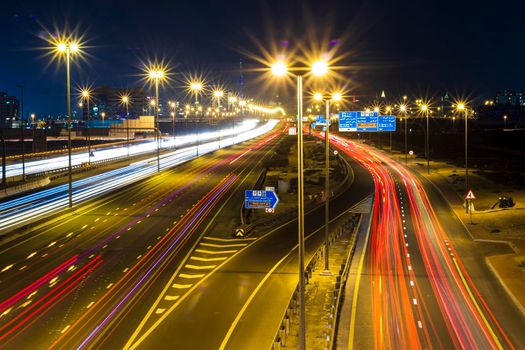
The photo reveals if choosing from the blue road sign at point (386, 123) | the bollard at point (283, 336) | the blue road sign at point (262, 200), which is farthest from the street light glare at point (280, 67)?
the blue road sign at point (386, 123)

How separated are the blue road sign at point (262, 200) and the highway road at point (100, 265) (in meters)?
3.16

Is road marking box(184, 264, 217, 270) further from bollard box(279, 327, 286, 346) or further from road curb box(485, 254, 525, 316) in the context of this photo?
road curb box(485, 254, 525, 316)

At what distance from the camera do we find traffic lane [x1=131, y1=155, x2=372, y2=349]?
61.6 ft

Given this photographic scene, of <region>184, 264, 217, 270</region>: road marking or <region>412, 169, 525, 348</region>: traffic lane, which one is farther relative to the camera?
<region>184, 264, 217, 270</region>: road marking

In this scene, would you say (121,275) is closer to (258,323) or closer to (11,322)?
(11,322)

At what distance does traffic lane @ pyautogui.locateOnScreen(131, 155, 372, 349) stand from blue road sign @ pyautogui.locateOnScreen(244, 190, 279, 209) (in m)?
2.70

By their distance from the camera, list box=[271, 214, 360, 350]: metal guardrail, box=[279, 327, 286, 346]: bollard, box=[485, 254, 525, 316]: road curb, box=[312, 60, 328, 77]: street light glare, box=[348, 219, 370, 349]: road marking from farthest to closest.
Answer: box=[485, 254, 525, 316]: road curb → box=[348, 219, 370, 349]: road marking → box=[279, 327, 286, 346]: bollard → box=[271, 214, 360, 350]: metal guardrail → box=[312, 60, 328, 77]: street light glare

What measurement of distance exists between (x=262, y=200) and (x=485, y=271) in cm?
1221

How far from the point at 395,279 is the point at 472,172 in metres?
54.7

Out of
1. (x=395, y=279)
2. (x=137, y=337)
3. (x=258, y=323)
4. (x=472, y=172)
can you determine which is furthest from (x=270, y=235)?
(x=472, y=172)

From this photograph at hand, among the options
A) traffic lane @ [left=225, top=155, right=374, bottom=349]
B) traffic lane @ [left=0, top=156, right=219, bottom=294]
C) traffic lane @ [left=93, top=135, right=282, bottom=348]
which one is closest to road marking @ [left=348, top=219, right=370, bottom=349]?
traffic lane @ [left=225, top=155, right=374, bottom=349]

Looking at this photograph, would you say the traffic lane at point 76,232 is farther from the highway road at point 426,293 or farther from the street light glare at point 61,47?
the highway road at point 426,293

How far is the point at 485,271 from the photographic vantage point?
27875 millimetres

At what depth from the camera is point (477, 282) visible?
84.4 feet
